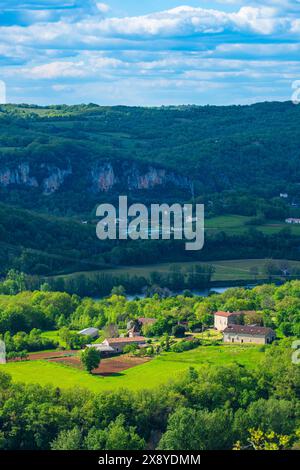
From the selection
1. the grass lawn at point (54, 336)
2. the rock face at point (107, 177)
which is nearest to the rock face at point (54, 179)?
the rock face at point (107, 177)

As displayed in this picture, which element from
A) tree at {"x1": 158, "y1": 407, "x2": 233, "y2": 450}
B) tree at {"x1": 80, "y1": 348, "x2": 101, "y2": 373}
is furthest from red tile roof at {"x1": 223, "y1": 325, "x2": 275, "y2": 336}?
tree at {"x1": 158, "y1": 407, "x2": 233, "y2": 450}

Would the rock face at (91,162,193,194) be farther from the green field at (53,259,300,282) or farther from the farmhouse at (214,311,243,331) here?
the farmhouse at (214,311,243,331)

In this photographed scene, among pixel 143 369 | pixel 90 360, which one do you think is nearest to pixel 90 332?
pixel 90 360

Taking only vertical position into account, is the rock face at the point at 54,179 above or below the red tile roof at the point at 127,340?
above

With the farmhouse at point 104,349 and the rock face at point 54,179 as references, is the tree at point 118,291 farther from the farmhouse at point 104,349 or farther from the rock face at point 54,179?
the rock face at point 54,179

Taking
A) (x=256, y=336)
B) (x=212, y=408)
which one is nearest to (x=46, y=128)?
(x=256, y=336)

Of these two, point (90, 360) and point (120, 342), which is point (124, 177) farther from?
point (90, 360)

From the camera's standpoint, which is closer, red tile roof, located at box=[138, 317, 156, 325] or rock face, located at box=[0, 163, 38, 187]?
red tile roof, located at box=[138, 317, 156, 325]
